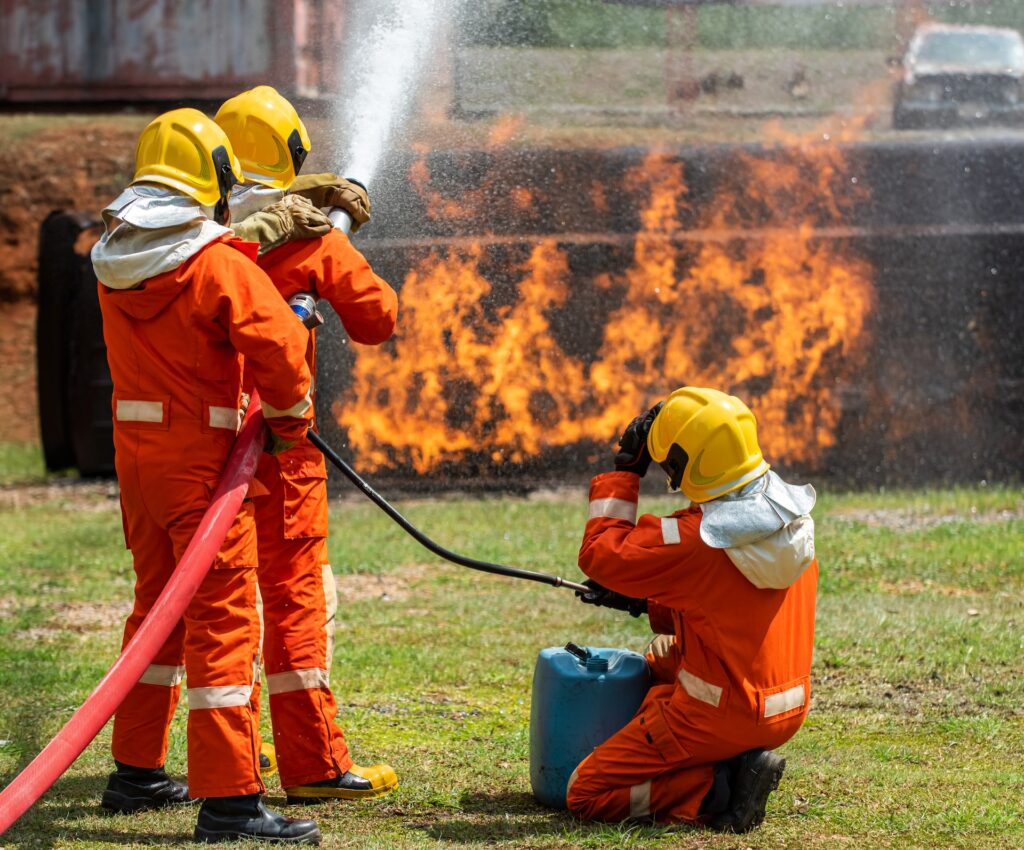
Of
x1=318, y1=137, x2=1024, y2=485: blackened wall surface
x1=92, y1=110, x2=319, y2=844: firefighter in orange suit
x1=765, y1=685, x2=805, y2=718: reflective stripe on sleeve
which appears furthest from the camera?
x1=318, y1=137, x2=1024, y2=485: blackened wall surface

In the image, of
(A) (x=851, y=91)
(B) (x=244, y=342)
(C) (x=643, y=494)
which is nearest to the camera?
(B) (x=244, y=342)

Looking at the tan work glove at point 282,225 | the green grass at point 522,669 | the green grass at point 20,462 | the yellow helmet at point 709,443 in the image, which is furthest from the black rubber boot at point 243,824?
the green grass at point 20,462

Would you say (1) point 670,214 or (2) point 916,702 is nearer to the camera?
(2) point 916,702

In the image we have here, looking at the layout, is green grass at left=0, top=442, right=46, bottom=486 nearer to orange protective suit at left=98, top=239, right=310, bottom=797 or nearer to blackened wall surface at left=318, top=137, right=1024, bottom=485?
blackened wall surface at left=318, top=137, right=1024, bottom=485

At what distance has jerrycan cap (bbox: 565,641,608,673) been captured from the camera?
182 inches

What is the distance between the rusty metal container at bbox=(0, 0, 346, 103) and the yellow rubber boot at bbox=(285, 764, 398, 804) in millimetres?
12795

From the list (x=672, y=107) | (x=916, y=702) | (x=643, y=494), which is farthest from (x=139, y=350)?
(x=672, y=107)

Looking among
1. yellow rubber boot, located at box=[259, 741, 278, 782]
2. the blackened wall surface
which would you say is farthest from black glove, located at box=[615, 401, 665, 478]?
the blackened wall surface

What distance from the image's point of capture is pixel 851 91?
41.2 ft

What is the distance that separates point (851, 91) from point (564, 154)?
2.67 m

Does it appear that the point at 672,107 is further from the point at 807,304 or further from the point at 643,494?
the point at 643,494

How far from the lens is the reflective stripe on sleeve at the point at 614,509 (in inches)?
173

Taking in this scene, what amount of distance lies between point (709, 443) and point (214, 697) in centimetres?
148

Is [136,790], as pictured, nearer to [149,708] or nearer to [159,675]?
[149,708]
